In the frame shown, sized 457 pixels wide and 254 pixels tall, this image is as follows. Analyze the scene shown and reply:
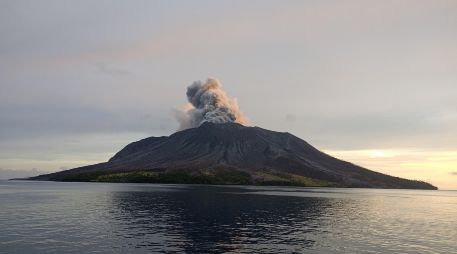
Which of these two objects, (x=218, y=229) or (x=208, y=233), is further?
(x=218, y=229)

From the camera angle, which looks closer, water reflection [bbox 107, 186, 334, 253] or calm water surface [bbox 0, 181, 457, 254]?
calm water surface [bbox 0, 181, 457, 254]

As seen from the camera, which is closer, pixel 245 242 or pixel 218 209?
pixel 245 242

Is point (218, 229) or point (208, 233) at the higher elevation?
point (218, 229)

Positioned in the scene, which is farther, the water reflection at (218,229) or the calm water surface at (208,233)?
the water reflection at (218,229)

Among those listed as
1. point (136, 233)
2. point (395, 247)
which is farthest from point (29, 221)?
point (395, 247)

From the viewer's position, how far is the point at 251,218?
91688 mm

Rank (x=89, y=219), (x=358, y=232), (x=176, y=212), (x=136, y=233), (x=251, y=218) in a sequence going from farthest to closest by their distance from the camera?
(x=176, y=212) < (x=251, y=218) < (x=89, y=219) < (x=358, y=232) < (x=136, y=233)

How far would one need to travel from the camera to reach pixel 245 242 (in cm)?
6166

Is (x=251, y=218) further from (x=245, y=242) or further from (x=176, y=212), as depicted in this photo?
(x=245, y=242)

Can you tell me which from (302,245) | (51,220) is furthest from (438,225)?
(51,220)

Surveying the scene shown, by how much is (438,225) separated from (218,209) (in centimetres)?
5060

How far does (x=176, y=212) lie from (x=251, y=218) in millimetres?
18771

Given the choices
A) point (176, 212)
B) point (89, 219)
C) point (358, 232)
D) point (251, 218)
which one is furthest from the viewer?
point (176, 212)

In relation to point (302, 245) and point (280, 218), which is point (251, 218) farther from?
point (302, 245)
